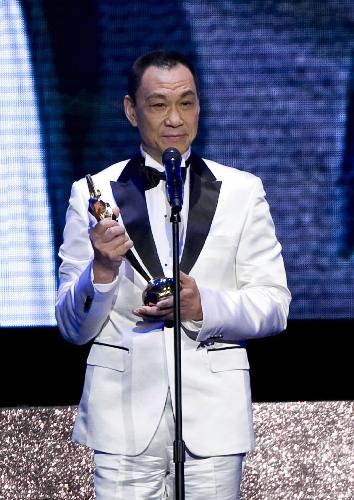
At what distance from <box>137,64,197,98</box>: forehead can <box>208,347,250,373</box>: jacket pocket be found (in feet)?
2.17

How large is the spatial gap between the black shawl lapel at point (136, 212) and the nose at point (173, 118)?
0.46 feet

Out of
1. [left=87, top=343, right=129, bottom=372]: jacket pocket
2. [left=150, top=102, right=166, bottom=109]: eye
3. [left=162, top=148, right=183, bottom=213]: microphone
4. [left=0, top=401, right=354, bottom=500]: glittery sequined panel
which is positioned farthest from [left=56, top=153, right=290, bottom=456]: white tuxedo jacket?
[left=0, top=401, right=354, bottom=500]: glittery sequined panel

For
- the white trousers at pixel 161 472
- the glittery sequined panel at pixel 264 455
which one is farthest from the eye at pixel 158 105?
the glittery sequined panel at pixel 264 455

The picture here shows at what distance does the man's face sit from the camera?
2633 millimetres

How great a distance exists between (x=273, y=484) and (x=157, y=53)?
1.71 meters

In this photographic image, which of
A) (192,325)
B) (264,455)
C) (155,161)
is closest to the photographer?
(192,325)

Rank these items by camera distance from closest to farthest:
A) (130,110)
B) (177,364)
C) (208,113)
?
(177,364) → (130,110) → (208,113)

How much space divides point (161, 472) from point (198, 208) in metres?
0.64

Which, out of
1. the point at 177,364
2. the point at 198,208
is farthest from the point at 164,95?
the point at 177,364

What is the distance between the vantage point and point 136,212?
8.48 feet

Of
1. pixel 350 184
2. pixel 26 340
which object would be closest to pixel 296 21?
pixel 350 184

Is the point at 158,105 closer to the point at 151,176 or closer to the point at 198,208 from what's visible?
the point at 151,176

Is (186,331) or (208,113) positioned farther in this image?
(208,113)

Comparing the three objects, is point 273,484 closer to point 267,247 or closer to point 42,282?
point 42,282
